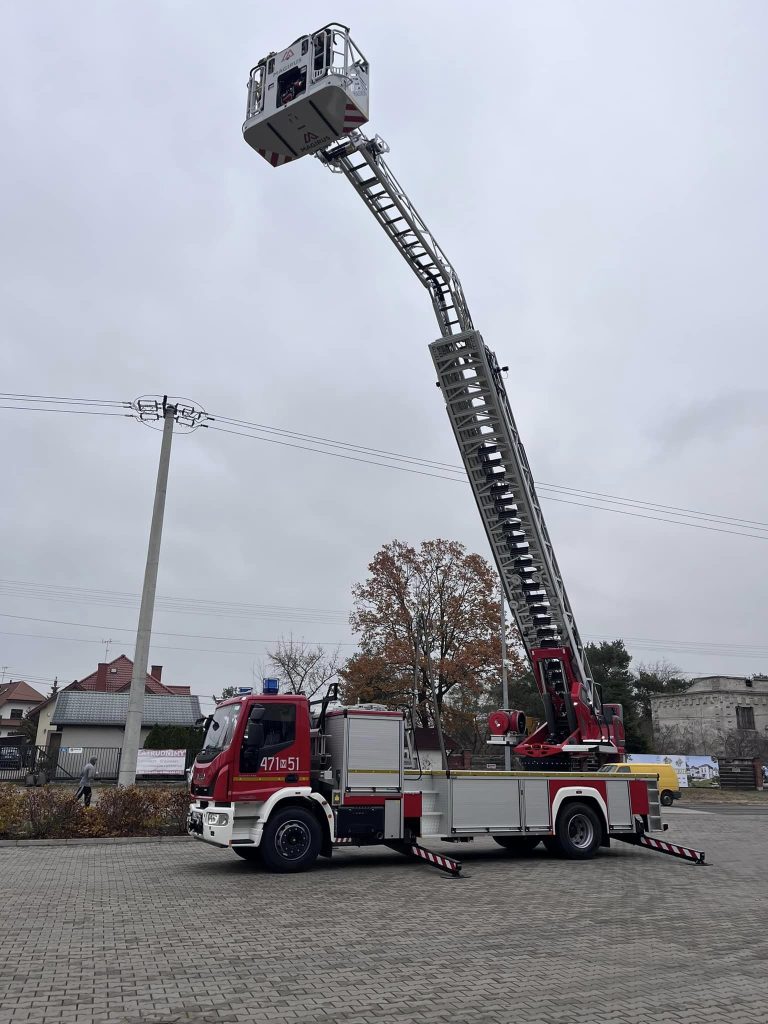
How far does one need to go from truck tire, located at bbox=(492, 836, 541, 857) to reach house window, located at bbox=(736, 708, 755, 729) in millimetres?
43626

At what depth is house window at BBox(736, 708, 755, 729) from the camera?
53097 millimetres

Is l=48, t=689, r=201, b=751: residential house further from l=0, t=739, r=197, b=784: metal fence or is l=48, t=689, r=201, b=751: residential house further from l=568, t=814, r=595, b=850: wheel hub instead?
l=568, t=814, r=595, b=850: wheel hub

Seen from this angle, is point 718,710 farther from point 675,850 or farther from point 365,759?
point 365,759

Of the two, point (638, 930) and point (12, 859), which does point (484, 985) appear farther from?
point (12, 859)

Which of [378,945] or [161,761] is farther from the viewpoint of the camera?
[161,761]

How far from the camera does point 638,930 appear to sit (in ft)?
27.6

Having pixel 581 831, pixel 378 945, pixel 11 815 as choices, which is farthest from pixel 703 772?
pixel 378 945

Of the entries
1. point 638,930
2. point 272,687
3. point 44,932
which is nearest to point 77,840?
point 272,687

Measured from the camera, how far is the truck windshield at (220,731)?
12091mm

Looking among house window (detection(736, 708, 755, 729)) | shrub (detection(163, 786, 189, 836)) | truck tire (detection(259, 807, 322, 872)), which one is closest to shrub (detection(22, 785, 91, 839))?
shrub (detection(163, 786, 189, 836))

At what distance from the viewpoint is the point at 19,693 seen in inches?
Answer: 3738

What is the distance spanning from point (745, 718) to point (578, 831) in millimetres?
45280

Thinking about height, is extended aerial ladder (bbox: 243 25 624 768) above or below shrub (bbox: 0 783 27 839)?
above

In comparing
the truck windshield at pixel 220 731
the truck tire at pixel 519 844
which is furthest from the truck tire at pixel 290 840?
the truck tire at pixel 519 844
